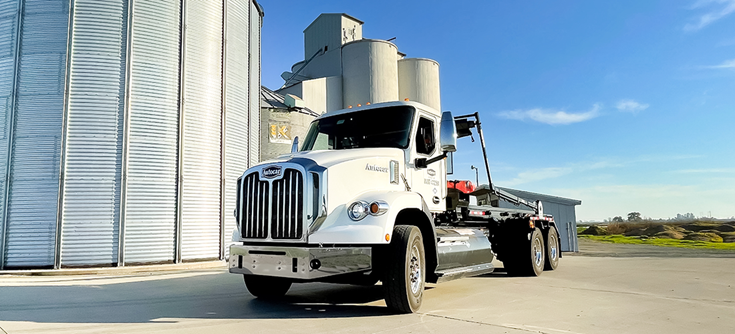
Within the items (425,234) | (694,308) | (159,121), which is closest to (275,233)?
(425,234)

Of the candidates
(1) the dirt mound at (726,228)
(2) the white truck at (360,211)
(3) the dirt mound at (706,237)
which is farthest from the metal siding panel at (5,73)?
(1) the dirt mound at (726,228)

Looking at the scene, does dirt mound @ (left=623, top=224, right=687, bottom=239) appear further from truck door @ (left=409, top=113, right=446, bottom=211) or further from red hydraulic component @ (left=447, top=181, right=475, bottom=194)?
truck door @ (left=409, top=113, right=446, bottom=211)

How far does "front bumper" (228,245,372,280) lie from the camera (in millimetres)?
5797

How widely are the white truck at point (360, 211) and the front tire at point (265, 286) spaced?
2 centimetres

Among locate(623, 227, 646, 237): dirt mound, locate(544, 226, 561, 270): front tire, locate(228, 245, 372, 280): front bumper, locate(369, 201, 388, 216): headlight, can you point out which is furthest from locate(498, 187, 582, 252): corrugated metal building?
locate(623, 227, 646, 237): dirt mound

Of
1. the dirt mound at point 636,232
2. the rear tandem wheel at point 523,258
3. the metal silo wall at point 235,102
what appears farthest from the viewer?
the dirt mound at point 636,232

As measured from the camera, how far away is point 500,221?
11.3 m

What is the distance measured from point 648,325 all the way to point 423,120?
4244 mm

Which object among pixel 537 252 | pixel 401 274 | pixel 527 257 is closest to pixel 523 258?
pixel 527 257

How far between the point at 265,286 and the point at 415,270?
270cm

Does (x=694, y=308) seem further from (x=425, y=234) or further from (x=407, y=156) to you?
(x=407, y=156)

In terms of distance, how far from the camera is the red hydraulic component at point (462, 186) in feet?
30.8

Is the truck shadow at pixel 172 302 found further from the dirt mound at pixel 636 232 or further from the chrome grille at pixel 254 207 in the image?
the dirt mound at pixel 636 232

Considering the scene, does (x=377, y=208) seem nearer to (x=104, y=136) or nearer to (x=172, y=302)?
A: (x=172, y=302)
